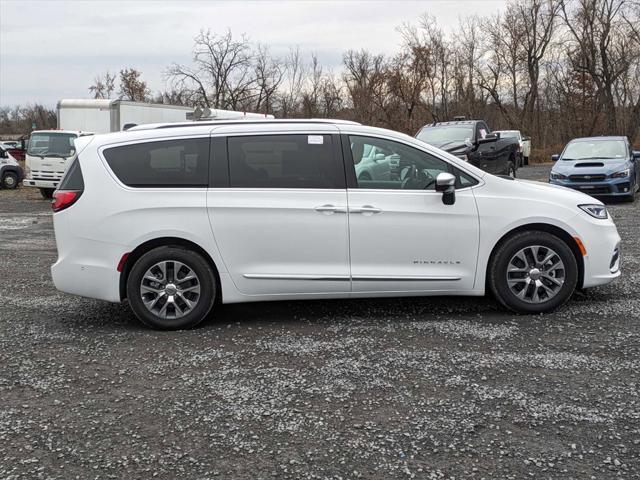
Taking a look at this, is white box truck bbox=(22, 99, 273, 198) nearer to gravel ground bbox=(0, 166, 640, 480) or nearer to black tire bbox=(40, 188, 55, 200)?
black tire bbox=(40, 188, 55, 200)

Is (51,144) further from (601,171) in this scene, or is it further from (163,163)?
(163,163)

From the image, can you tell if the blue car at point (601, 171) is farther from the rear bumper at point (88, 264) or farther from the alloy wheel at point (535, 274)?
the rear bumper at point (88, 264)

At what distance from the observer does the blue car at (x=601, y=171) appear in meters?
14.4

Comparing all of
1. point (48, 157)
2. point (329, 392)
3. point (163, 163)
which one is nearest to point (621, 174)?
point (163, 163)

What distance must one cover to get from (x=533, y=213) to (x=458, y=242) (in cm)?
71

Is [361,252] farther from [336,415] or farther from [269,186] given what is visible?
[336,415]

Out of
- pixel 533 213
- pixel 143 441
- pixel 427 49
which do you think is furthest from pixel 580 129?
pixel 143 441

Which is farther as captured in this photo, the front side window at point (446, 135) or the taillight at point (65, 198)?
the front side window at point (446, 135)

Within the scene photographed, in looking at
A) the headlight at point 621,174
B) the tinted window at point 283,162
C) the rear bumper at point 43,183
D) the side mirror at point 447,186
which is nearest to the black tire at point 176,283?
the tinted window at point 283,162

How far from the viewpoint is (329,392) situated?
400cm

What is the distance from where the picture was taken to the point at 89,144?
18.1ft

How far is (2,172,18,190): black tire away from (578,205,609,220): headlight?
22.6 metres

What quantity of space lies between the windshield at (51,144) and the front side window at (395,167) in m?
15.7

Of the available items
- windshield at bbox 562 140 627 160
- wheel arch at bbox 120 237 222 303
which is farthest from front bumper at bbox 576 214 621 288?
windshield at bbox 562 140 627 160
